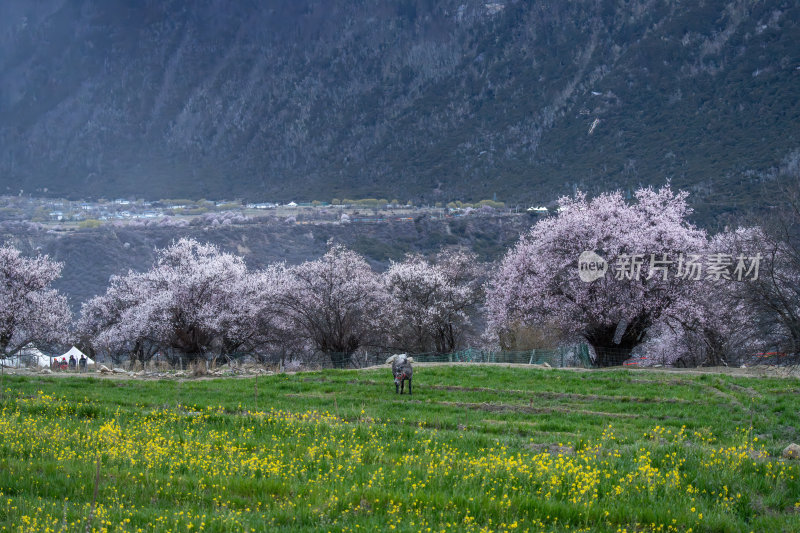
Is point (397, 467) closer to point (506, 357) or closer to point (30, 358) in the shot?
point (506, 357)

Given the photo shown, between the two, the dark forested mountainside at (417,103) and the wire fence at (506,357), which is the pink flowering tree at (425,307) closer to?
the wire fence at (506,357)

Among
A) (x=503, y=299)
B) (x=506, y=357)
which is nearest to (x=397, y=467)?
(x=506, y=357)

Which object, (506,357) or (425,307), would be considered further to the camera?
(425,307)

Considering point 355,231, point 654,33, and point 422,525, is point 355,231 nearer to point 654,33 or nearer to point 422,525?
point 654,33

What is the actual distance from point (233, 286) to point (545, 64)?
8418 centimetres

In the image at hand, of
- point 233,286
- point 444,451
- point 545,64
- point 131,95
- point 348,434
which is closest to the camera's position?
point 444,451

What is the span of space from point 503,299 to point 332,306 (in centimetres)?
1174

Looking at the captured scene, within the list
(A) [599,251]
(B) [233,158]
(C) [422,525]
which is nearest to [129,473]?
(C) [422,525]

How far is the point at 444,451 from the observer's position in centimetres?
1150

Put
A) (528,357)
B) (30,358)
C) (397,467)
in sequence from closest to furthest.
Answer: (397,467)
(528,357)
(30,358)

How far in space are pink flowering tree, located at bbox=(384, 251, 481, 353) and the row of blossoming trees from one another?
10 cm

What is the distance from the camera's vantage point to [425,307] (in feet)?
164

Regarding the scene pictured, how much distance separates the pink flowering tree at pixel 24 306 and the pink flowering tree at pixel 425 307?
22011 millimetres
